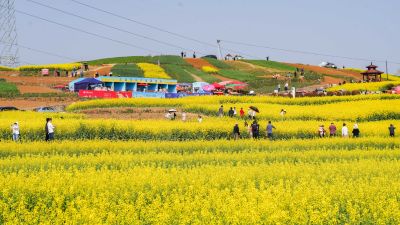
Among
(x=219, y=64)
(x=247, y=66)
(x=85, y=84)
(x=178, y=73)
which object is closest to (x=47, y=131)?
(x=85, y=84)

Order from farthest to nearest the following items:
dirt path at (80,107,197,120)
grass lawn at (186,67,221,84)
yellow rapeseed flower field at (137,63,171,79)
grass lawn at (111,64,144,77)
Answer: yellow rapeseed flower field at (137,63,171,79)
grass lawn at (186,67,221,84)
grass lawn at (111,64,144,77)
dirt path at (80,107,197,120)

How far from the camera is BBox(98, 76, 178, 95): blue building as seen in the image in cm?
7975

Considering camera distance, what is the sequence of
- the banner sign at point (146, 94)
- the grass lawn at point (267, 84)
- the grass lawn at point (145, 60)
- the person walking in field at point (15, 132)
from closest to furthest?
the person walking in field at point (15, 132) < the banner sign at point (146, 94) < the grass lawn at point (267, 84) < the grass lawn at point (145, 60)

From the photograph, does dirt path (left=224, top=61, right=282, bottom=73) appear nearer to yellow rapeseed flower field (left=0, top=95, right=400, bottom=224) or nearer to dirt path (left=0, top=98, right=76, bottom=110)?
dirt path (left=0, top=98, right=76, bottom=110)

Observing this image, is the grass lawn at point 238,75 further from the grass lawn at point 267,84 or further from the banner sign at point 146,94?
the banner sign at point 146,94

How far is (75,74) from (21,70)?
1219 centimetres

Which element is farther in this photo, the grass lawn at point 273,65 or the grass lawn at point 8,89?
the grass lawn at point 273,65

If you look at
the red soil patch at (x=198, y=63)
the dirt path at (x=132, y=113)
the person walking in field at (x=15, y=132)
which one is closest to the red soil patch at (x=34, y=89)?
the dirt path at (x=132, y=113)

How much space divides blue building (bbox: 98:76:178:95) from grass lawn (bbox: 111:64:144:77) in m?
12.6

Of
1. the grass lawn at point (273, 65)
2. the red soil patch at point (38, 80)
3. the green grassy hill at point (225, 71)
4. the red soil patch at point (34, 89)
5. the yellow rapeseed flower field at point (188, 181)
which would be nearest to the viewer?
the yellow rapeseed flower field at point (188, 181)

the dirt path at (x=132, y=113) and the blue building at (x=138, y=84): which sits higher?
the blue building at (x=138, y=84)

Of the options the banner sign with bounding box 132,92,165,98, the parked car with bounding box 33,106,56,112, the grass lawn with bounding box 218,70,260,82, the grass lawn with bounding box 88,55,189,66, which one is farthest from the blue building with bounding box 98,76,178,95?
the grass lawn with bounding box 88,55,189,66

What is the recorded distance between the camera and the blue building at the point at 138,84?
79750 mm

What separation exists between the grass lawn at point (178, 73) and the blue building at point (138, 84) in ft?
42.0
